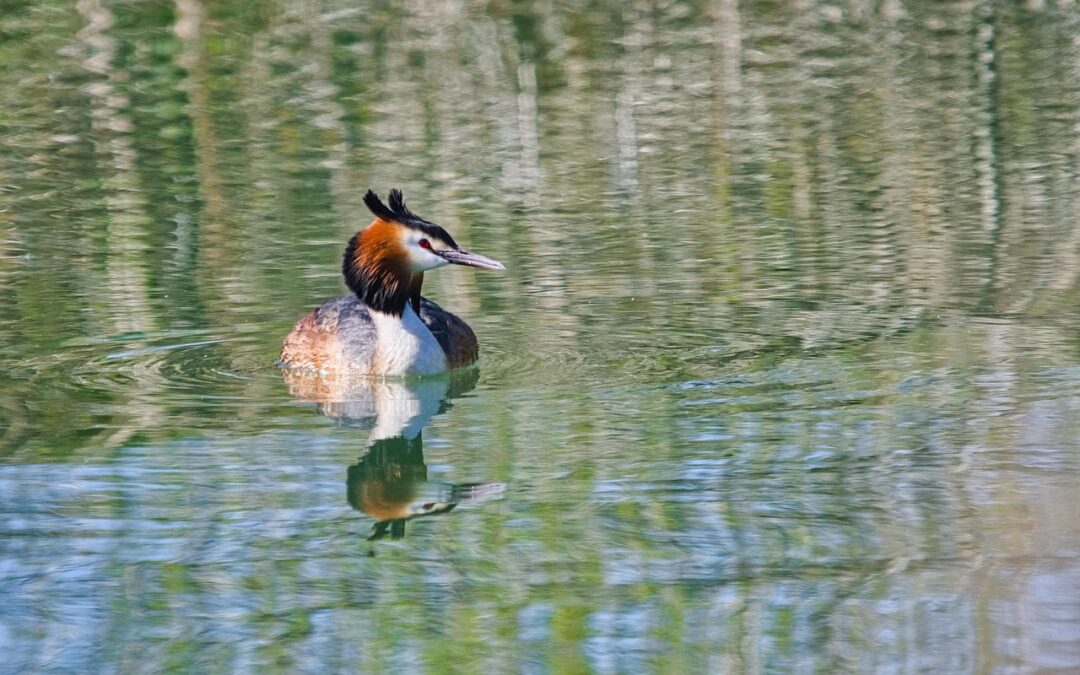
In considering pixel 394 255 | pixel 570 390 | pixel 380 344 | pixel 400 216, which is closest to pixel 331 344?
pixel 380 344

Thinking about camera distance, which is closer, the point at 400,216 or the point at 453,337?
the point at 453,337

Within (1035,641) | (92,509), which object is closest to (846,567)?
Answer: (1035,641)

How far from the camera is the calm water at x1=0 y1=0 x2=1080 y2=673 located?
726 cm

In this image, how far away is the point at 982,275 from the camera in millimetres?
13805

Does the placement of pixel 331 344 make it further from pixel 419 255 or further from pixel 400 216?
pixel 400 216

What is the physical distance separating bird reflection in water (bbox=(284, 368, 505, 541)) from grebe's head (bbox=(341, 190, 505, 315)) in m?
0.58

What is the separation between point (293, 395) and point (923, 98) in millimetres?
13480

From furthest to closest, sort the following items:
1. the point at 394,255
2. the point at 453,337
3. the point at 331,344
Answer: the point at 394,255 < the point at 331,344 < the point at 453,337

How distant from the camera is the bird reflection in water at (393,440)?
8984 millimetres

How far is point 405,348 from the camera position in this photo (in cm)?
1199

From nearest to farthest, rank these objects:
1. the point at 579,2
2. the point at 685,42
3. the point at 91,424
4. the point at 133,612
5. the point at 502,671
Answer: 1. the point at 502,671
2. the point at 133,612
3. the point at 91,424
4. the point at 685,42
5. the point at 579,2

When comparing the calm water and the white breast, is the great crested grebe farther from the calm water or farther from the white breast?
the calm water

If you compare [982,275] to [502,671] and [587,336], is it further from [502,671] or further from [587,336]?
[502,671]

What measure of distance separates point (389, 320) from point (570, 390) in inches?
64.2
